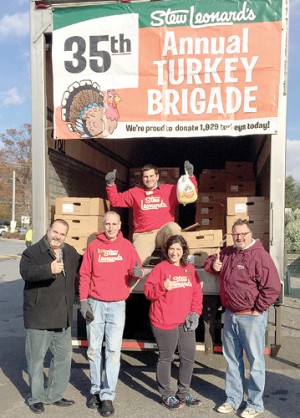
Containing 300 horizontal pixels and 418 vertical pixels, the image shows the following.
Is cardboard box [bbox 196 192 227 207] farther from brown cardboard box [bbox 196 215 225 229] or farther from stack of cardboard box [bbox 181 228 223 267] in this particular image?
stack of cardboard box [bbox 181 228 223 267]

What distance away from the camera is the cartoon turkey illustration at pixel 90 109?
16.2ft

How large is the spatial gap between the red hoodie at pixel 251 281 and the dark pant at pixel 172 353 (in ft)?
1.53

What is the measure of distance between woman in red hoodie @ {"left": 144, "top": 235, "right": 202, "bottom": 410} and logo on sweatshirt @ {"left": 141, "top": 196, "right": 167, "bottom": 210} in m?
0.91

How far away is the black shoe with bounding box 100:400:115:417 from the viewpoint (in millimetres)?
4211

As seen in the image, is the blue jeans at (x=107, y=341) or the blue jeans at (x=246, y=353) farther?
the blue jeans at (x=107, y=341)

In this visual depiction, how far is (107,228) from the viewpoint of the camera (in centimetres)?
436

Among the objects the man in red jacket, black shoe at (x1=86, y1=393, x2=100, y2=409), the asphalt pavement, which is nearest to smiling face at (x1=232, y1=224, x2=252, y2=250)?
the man in red jacket

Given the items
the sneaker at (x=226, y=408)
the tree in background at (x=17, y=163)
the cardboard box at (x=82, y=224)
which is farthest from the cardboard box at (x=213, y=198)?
the tree in background at (x=17, y=163)

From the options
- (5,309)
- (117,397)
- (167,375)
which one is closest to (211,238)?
(167,375)

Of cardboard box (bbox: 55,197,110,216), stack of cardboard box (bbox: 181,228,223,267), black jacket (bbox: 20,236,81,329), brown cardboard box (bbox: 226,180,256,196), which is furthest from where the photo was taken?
brown cardboard box (bbox: 226,180,256,196)

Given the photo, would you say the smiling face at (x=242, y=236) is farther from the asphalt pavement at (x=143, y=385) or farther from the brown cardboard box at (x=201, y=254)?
the asphalt pavement at (x=143, y=385)

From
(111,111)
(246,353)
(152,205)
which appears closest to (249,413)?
(246,353)

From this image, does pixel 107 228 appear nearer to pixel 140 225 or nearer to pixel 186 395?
pixel 140 225

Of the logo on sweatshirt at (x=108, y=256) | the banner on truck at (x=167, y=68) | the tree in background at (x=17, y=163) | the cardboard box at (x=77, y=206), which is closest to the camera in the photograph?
the logo on sweatshirt at (x=108, y=256)
